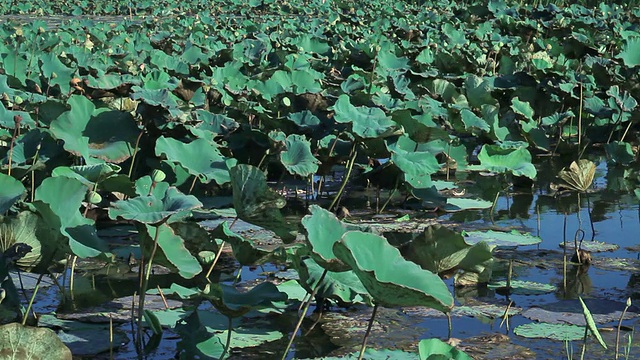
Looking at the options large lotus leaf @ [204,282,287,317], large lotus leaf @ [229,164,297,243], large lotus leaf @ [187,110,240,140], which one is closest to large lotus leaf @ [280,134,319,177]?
large lotus leaf @ [187,110,240,140]

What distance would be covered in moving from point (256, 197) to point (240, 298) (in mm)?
415

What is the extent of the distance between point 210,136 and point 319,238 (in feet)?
6.19

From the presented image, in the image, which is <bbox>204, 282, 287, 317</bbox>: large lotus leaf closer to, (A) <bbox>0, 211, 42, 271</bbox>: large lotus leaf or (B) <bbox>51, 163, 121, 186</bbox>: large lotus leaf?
(A) <bbox>0, 211, 42, 271</bbox>: large lotus leaf

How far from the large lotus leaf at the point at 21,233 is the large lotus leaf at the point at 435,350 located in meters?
0.98

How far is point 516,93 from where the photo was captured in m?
5.90

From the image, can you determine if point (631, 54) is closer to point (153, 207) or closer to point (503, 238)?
point (503, 238)

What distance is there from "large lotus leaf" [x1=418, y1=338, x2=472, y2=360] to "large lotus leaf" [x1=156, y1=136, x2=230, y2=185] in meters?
1.65

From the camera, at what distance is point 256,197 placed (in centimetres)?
273

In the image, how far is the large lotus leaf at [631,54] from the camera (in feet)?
19.9

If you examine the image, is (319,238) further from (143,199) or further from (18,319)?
(18,319)

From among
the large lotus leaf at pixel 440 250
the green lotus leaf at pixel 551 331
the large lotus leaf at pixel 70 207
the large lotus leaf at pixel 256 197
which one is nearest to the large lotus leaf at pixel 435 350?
the large lotus leaf at pixel 440 250

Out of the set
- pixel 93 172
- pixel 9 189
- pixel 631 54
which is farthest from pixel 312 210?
pixel 631 54

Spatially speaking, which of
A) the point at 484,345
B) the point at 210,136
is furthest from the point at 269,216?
the point at 210,136

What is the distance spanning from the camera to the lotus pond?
243cm
